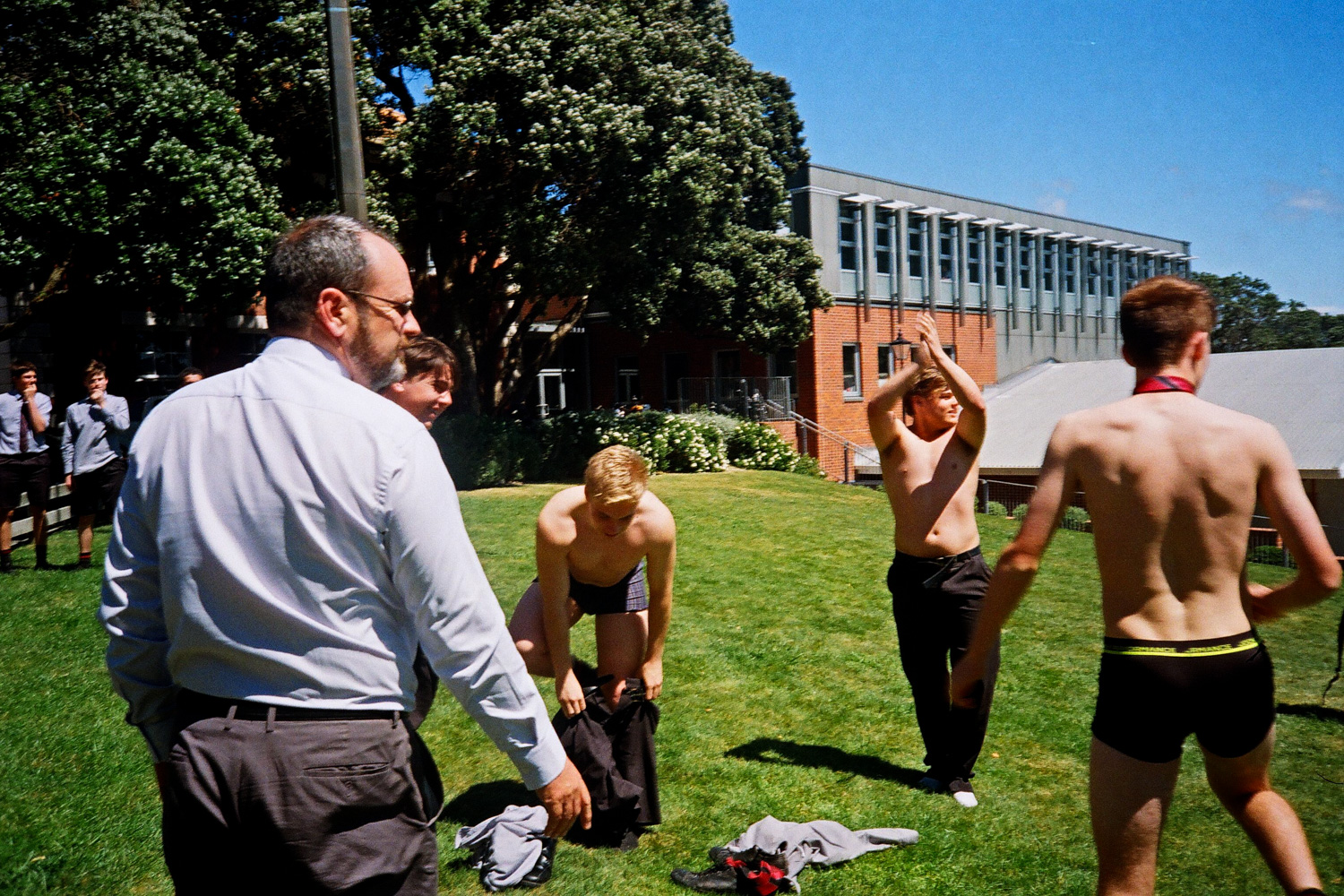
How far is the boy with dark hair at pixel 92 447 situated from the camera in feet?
31.7

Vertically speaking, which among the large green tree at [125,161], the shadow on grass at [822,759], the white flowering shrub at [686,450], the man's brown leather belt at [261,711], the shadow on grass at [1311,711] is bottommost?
the shadow on grass at [1311,711]

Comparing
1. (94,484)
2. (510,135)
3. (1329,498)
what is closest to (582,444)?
(510,135)

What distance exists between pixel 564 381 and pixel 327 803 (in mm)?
35253

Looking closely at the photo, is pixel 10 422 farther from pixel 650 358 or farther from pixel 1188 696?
pixel 650 358

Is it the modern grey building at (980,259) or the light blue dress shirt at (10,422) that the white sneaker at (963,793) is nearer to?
the light blue dress shirt at (10,422)

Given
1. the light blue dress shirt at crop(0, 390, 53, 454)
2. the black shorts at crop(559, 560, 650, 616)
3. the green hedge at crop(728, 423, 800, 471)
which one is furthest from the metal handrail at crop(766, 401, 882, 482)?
the black shorts at crop(559, 560, 650, 616)

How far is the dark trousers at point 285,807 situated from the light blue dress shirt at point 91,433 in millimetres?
8841

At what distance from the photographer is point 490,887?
3998mm

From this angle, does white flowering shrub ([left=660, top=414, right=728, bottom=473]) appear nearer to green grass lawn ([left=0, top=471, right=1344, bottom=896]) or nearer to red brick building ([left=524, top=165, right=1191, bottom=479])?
red brick building ([left=524, top=165, right=1191, bottom=479])

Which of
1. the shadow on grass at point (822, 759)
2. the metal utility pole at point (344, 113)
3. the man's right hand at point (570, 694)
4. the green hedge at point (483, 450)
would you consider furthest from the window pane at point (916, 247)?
the man's right hand at point (570, 694)

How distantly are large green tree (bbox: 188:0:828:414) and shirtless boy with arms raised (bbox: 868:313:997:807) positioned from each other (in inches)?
447

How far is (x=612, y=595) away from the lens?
4.62 meters

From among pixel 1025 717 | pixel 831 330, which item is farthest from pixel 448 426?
pixel 831 330

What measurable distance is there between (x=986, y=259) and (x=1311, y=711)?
34.2 metres
